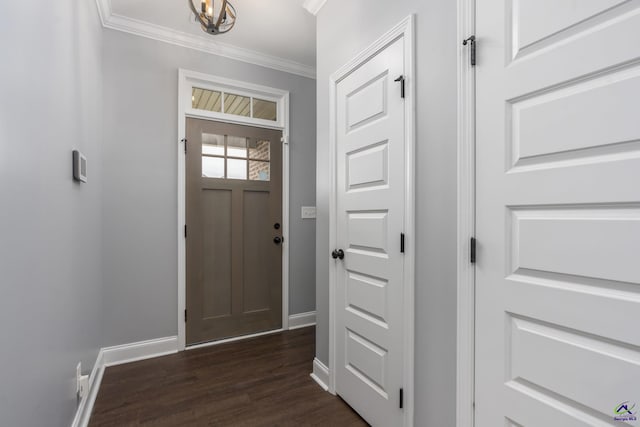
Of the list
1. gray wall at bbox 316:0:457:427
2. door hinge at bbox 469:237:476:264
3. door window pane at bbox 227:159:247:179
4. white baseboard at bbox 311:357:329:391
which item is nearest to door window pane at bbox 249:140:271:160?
door window pane at bbox 227:159:247:179

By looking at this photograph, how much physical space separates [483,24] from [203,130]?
2434 mm

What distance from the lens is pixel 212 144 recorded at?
298cm

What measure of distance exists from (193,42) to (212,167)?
1.14 m

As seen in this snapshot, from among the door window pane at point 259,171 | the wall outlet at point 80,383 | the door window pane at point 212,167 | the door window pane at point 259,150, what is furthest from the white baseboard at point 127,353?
the door window pane at point 259,150

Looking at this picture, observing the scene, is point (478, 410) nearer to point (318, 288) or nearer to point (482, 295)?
point (482, 295)

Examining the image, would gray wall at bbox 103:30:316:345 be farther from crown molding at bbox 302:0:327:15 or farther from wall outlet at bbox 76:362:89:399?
crown molding at bbox 302:0:327:15

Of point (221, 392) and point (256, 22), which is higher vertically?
point (256, 22)

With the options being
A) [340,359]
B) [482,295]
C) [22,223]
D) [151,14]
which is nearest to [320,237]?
[340,359]

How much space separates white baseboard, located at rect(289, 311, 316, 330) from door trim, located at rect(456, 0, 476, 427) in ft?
7.38

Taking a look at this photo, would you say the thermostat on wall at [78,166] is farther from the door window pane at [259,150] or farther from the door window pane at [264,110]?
the door window pane at [264,110]

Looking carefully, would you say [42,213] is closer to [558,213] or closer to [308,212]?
[558,213]

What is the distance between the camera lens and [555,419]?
98cm

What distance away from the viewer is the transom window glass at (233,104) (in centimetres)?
298

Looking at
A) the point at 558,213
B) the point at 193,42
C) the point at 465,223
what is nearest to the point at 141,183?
the point at 193,42
